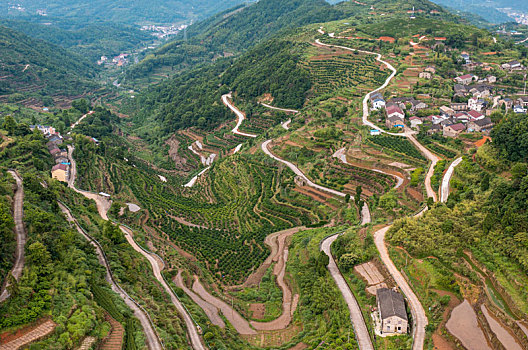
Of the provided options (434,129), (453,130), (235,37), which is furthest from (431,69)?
(235,37)

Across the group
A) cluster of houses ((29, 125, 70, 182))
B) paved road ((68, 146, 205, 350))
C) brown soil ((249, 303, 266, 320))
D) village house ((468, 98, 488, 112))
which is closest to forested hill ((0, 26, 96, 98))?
Answer: cluster of houses ((29, 125, 70, 182))

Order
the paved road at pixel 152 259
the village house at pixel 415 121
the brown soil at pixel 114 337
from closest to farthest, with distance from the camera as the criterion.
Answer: the brown soil at pixel 114 337, the paved road at pixel 152 259, the village house at pixel 415 121

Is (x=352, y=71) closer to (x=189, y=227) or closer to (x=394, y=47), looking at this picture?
(x=394, y=47)

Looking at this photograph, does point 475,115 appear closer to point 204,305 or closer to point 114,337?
point 204,305

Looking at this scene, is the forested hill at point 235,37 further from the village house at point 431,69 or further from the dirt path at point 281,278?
the dirt path at point 281,278

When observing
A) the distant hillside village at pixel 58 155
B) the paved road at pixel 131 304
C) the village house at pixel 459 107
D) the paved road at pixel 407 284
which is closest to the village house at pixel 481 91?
the village house at pixel 459 107

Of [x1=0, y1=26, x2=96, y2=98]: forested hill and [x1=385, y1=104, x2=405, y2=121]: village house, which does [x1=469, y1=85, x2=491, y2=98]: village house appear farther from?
[x1=0, y1=26, x2=96, y2=98]: forested hill

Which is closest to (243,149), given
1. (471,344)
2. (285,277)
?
(285,277)
